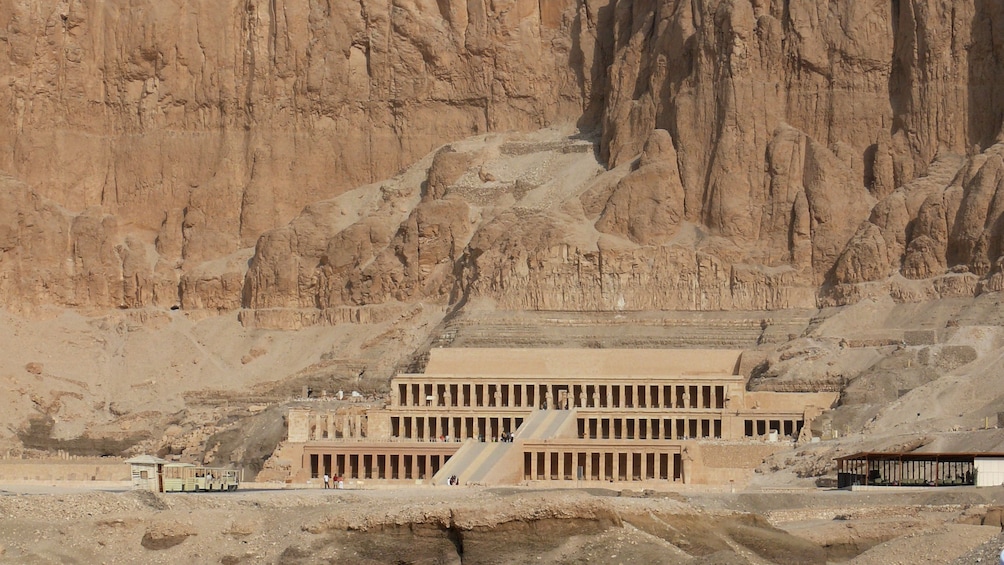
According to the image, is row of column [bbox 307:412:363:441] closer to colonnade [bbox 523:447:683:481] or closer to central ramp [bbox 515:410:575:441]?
central ramp [bbox 515:410:575:441]

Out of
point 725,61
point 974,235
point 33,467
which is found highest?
point 725,61

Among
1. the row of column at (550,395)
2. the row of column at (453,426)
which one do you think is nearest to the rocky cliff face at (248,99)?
the row of column at (550,395)

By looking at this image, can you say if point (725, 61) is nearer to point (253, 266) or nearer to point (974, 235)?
point (974, 235)

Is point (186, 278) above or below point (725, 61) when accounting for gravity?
below

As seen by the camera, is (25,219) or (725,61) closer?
(725,61)

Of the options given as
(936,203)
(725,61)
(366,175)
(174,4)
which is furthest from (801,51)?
(174,4)

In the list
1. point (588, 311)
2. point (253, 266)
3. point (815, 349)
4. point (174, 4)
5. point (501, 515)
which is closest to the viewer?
point (501, 515)

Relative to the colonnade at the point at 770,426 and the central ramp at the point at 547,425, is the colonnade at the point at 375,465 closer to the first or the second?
the central ramp at the point at 547,425
